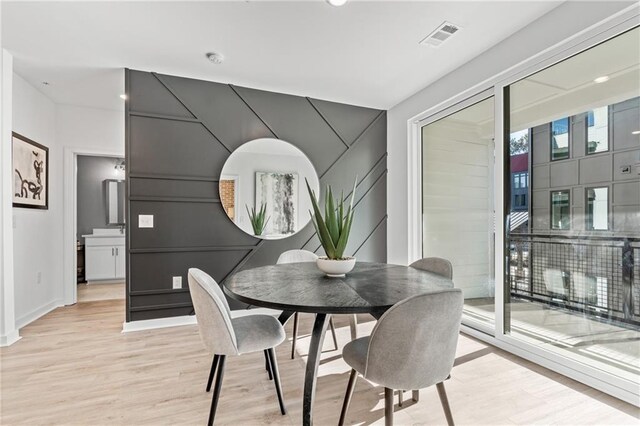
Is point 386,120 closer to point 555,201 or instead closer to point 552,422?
point 555,201

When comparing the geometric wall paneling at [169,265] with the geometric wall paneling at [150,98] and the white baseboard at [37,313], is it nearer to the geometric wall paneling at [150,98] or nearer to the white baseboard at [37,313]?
the white baseboard at [37,313]

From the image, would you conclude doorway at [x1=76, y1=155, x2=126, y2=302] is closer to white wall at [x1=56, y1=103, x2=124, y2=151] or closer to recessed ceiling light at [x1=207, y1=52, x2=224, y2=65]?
white wall at [x1=56, y1=103, x2=124, y2=151]

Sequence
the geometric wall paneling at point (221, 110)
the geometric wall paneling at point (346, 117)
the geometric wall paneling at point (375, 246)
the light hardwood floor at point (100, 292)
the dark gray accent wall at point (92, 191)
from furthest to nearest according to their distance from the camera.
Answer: the dark gray accent wall at point (92, 191), the light hardwood floor at point (100, 292), the geometric wall paneling at point (375, 246), the geometric wall paneling at point (346, 117), the geometric wall paneling at point (221, 110)

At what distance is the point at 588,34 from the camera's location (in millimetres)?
1992

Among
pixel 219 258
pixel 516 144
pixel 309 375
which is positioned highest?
pixel 516 144

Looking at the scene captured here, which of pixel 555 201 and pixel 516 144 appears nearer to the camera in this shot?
pixel 555 201

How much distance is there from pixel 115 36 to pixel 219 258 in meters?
2.15

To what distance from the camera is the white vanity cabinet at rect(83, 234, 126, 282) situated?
5250 millimetres

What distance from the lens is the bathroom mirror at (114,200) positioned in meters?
5.79

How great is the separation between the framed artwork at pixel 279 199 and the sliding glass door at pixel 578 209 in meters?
2.15

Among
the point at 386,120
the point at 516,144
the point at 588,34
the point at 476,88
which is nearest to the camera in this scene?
the point at 588,34

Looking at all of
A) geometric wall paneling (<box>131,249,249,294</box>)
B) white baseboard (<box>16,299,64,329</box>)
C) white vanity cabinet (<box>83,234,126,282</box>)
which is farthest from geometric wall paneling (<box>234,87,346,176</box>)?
white vanity cabinet (<box>83,234,126,282</box>)

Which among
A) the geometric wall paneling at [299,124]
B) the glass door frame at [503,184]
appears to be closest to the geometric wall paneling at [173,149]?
the geometric wall paneling at [299,124]

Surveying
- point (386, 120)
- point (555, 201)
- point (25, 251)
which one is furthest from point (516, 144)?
point (25, 251)
